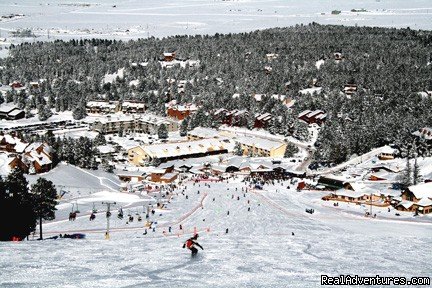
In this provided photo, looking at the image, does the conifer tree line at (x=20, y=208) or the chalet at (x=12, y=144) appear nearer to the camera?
the conifer tree line at (x=20, y=208)

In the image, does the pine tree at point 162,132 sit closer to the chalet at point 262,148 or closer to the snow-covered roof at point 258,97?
Answer: the chalet at point 262,148

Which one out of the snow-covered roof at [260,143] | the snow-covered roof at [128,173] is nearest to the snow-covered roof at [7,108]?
the snow-covered roof at [260,143]

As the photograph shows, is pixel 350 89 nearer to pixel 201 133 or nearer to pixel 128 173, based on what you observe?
pixel 201 133

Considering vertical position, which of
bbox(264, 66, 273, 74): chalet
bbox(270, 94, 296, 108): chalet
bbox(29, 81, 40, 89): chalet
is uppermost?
bbox(264, 66, 273, 74): chalet

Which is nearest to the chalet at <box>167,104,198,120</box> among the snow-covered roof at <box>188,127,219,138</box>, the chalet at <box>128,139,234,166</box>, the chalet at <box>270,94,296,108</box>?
the snow-covered roof at <box>188,127,219,138</box>

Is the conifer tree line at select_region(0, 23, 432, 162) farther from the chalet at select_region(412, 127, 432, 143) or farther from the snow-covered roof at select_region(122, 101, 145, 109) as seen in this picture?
the snow-covered roof at select_region(122, 101, 145, 109)

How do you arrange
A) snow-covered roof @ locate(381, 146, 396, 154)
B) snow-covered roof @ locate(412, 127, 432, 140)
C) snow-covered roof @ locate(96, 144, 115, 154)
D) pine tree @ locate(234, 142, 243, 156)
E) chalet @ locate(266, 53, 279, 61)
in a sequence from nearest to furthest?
snow-covered roof @ locate(381, 146, 396, 154)
snow-covered roof @ locate(412, 127, 432, 140)
snow-covered roof @ locate(96, 144, 115, 154)
pine tree @ locate(234, 142, 243, 156)
chalet @ locate(266, 53, 279, 61)

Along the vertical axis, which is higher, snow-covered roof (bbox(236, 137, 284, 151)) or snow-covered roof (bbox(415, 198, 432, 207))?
snow-covered roof (bbox(415, 198, 432, 207))
